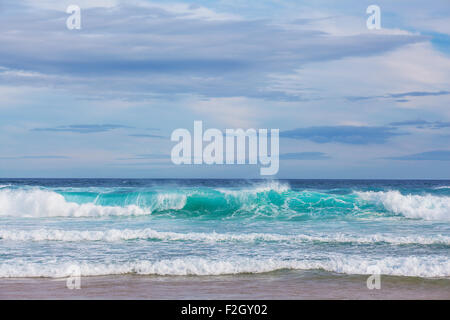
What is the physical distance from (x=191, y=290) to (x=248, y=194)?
1511cm

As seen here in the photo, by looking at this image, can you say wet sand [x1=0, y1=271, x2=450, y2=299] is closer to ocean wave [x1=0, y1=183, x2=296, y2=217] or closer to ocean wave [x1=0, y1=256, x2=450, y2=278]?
ocean wave [x1=0, y1=256, x2=450, y2=278]

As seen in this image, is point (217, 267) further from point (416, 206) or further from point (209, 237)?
point (416, 206)

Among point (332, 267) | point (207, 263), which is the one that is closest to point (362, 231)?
point (332, 267)

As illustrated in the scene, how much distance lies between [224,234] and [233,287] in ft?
18.0

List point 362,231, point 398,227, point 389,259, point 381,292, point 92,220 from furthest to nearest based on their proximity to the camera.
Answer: point 92,220 → point 398,227 → point 362,231 → point 389,259 → point 381,292

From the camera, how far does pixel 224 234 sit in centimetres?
1328

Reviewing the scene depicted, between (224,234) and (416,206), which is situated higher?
(416,206)

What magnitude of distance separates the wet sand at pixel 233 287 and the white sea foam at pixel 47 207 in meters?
Answer: 12.2

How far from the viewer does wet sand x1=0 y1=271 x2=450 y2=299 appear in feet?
23.8
